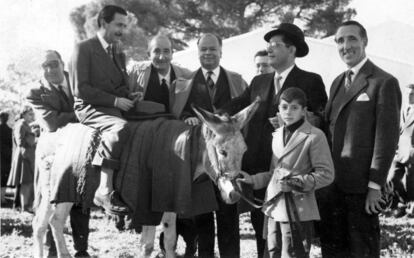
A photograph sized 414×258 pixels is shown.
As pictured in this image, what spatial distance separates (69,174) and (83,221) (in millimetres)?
1748

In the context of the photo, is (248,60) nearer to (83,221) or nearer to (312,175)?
(83,221)

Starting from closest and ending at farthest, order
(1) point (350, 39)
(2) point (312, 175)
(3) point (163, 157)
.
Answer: (2) point (312, 175)
(1) point (350, 39)
(3) point (163, 157)

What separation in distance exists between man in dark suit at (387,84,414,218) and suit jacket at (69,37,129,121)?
729cm

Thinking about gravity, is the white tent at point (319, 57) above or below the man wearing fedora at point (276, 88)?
above

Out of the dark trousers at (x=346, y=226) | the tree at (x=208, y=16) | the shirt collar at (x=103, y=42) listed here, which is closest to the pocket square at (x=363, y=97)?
the dark trousers at (x=346, y=226)

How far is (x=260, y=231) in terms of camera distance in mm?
6031

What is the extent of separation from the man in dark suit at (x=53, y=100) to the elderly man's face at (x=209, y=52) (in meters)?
2.02

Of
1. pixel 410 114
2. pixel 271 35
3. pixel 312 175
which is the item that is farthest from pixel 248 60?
pixel 312 175

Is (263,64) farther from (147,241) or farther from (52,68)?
(147,241)

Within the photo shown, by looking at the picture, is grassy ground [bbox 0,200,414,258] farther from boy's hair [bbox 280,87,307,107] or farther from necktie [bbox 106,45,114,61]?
boy's hair [bbox 280,87,307,107]

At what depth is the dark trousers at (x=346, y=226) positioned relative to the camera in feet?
15.9

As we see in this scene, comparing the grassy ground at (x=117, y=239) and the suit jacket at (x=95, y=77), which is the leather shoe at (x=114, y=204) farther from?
the grassy ground at (x=117, y=239)

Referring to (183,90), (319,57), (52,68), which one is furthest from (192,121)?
(319,57)

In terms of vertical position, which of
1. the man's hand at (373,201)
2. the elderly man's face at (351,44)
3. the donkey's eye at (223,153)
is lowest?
the man's hand at (373,201)
